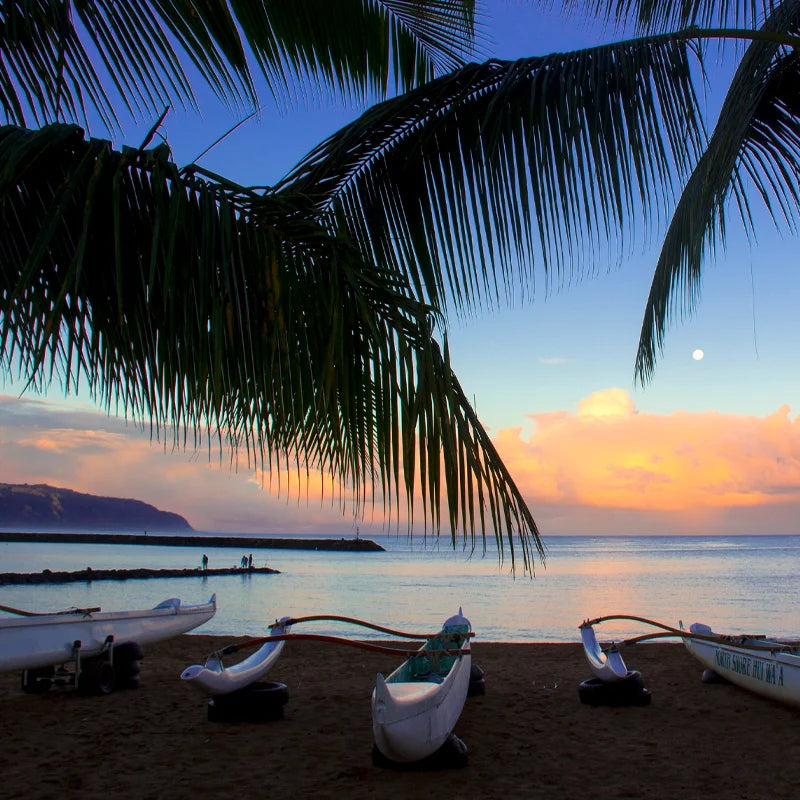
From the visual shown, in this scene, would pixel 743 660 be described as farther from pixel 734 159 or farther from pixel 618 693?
pixel 734 159

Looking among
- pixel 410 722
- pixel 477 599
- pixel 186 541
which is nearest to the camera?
pixel 410 722

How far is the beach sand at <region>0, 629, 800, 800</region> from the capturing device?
17.3ft

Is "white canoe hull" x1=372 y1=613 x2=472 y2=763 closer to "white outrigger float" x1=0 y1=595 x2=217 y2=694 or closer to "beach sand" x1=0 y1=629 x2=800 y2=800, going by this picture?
"beach sand" x1=0 y1=629 x2=800 y2=800

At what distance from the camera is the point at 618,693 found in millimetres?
7828

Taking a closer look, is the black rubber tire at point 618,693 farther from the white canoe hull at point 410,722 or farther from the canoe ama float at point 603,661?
the white canoe hull at point 410,722

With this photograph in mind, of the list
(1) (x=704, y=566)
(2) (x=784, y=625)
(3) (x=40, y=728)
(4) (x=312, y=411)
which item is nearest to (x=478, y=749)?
(3) (x=40, y=728)

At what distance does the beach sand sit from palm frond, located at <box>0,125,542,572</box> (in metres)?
4.01

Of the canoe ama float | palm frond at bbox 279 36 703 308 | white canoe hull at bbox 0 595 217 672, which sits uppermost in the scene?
palm frond at bbox 279 36 703 308

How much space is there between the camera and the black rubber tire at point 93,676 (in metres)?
8.05

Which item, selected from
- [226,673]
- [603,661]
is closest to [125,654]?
[226,673]

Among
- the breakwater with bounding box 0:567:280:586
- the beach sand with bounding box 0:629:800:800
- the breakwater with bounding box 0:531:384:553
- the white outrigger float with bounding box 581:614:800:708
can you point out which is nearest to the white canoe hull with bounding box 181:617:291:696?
the beach sand with bounding box 0:629:800:800

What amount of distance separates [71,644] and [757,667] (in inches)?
281

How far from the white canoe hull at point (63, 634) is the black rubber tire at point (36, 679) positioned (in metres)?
0.43

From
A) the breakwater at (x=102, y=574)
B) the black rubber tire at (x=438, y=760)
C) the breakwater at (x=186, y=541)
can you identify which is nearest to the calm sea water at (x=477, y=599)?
the breakwater at (x=102, y=574)
